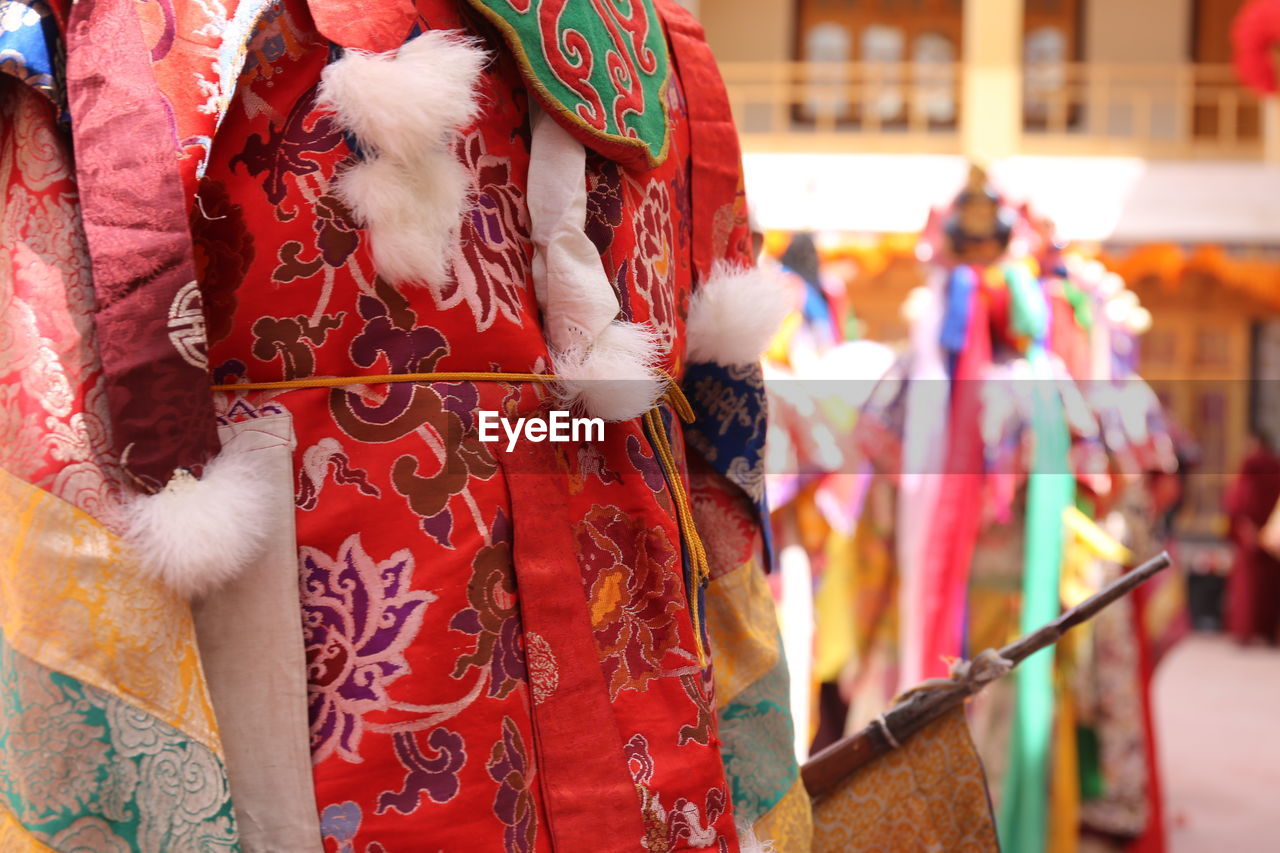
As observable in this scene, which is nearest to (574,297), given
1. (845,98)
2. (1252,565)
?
(1252,565)

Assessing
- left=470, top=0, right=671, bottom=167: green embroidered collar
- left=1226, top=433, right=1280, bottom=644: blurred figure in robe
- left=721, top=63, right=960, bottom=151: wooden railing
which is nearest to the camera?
left=470, top=0, right=671, bottom=167: green embroidered collar

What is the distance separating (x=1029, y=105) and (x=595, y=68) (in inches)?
426

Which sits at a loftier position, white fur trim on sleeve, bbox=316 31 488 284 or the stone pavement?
white fur trim on sleeve, bbox=316 31 488 284

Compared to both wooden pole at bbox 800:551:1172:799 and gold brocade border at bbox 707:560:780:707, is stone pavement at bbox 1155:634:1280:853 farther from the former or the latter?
gold brocade border at bbox 707:560:780:707

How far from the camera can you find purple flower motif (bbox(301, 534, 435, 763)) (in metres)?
0.77

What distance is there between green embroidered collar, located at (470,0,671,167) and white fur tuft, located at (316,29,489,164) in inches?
2.3

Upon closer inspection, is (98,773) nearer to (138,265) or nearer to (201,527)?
(201,527)

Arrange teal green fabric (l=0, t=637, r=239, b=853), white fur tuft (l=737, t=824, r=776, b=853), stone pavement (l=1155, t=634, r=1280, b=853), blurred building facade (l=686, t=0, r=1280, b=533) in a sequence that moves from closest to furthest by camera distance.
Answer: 1. teal green fabric (l=0, t=637, r=239, b=853)
2. white fur tuft (l=737, t=824, r=776, b=853)
3. stone pavement (l=1155, t=634, r=1280, b=853)
4. blurred building facade (l=686, t=0, r=1280, b=533)

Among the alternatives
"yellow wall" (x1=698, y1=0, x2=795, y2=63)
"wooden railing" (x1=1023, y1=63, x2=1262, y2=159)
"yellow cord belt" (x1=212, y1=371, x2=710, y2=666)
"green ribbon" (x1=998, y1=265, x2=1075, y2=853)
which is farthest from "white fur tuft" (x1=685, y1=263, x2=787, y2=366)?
"yellow wall" (x1=698, y1=0, x2=795, y2=63)

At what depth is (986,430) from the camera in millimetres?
2828

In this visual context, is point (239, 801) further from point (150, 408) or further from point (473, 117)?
point (473, 117)

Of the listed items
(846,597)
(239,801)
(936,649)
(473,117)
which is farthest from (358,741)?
(846,597)

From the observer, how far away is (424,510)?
0.79m

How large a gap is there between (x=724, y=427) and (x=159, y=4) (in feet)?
1.72
